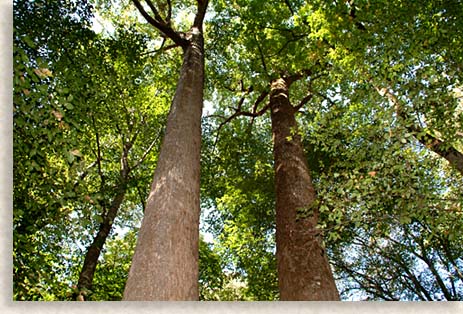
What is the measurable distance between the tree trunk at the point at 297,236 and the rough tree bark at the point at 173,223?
1055 mm

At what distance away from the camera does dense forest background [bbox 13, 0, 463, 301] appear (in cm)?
274

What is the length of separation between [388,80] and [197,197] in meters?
1.99

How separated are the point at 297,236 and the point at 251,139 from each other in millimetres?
4381

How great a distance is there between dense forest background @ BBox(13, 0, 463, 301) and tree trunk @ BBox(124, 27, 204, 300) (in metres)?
0.41

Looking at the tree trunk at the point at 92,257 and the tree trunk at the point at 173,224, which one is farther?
the tree trunk at the point at 92,257

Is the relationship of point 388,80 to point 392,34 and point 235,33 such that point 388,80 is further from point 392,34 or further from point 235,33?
point 235,33

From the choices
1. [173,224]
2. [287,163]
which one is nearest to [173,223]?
[173,224]

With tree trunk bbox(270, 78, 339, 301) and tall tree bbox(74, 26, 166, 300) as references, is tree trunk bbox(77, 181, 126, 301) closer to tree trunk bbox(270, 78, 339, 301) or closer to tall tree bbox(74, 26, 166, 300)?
tall tree bbox(74, 26, 166, 300)

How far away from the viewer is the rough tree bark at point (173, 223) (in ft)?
6.71

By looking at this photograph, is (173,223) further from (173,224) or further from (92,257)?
(92,257)

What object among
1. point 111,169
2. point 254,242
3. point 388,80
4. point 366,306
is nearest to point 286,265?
point 366,306

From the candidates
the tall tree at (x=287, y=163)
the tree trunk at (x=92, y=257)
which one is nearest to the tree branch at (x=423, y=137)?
the tall tree at (x=287, y=163)

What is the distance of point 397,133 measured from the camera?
271 centimetres

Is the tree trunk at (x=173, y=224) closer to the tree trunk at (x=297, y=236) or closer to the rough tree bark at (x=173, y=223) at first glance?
the rough tree bark at (x=173, y=223)
